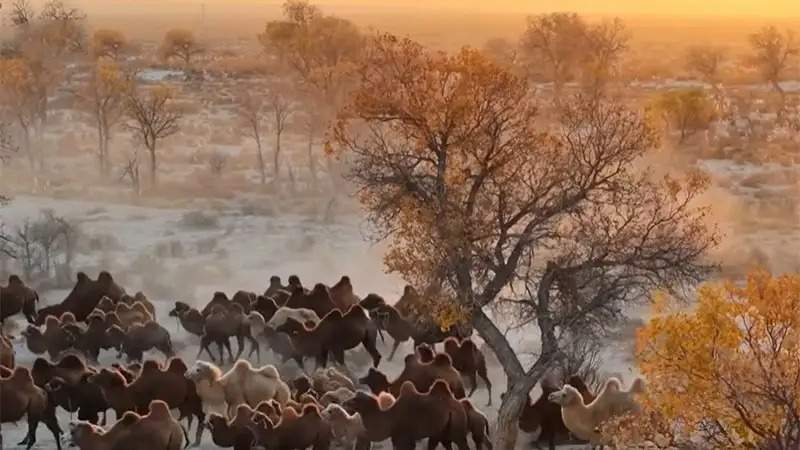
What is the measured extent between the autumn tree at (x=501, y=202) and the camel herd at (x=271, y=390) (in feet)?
3.64

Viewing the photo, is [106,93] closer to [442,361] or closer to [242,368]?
[242,368]

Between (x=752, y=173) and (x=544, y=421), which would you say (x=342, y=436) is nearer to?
(x=544, y=421)

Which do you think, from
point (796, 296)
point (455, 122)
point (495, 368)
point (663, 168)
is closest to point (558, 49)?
A: point (663, 168)

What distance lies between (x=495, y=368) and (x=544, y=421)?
530cm

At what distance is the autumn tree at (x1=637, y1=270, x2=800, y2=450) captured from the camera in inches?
578

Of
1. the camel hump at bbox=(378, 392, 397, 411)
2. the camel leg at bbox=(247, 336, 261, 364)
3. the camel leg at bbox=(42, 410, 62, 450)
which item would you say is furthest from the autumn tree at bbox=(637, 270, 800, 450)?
the camel leg at bbox=(247, 336, 261, 364)

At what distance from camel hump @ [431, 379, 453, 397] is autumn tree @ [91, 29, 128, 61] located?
2427 inches

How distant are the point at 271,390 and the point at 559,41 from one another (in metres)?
47.1

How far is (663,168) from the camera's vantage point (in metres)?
56.6

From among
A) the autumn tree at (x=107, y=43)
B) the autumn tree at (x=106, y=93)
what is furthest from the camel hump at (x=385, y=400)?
the autumn tree at (x=107, y=43)

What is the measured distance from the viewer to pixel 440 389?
62.5 ft

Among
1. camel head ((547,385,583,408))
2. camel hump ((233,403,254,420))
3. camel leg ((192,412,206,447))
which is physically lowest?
camel leg ((192,412,206,447))

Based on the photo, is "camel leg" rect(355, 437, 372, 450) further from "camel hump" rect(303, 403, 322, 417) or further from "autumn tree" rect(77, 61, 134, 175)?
"autumn tree" rect(77, 61, 134, 175)

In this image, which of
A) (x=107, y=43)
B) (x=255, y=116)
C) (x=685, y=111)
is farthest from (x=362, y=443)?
(x=107, y=43)
